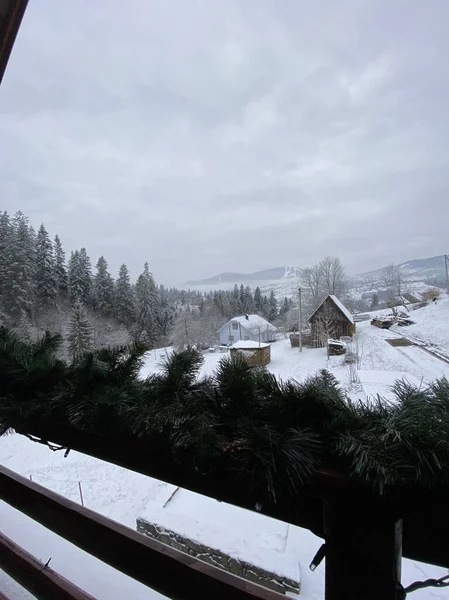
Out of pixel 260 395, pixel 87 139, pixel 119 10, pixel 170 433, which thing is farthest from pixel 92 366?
pixel 87 139

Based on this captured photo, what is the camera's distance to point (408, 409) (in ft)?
1.41

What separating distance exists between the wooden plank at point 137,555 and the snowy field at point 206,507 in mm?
402

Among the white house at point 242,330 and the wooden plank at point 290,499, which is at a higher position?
the wooden plank at point 290,499

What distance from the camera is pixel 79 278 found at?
493 inches

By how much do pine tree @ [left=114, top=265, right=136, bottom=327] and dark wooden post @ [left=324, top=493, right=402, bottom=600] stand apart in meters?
13.2

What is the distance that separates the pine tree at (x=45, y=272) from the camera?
10212 millimetres

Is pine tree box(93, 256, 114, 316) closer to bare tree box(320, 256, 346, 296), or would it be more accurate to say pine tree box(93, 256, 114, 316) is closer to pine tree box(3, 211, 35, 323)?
pine tree box(3, 211, 35, 323)

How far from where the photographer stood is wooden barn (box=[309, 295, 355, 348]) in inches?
319

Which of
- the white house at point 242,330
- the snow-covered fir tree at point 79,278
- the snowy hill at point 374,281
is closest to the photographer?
the snowy hill at point 374,281

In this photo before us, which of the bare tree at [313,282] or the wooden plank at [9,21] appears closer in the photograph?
the wooden plank at [9,21]

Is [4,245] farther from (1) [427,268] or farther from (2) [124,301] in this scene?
(1) [427,268]

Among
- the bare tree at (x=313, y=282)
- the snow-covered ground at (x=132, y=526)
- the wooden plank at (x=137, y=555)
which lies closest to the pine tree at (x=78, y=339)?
the wooden plank at (x=137, y=555)

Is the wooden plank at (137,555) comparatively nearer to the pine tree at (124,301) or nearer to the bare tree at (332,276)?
the pine tree at (124,301)

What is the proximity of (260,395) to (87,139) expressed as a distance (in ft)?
31.4
